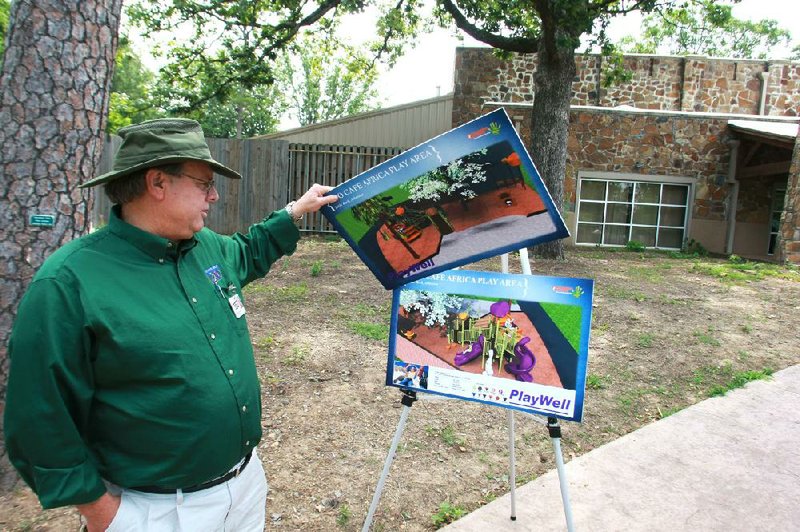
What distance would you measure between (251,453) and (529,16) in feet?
43.6

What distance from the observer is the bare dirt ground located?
2.98m

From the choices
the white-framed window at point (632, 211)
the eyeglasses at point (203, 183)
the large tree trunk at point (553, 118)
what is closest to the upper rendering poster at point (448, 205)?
the eyeglasses at point (203, 183)

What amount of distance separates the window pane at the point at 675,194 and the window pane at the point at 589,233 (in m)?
1.83

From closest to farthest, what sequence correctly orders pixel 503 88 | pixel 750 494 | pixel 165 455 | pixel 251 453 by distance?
pixel 165 455, pixel 251 453, pixel 750 494, pixel 503 88

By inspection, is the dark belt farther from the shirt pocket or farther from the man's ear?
the man's ear

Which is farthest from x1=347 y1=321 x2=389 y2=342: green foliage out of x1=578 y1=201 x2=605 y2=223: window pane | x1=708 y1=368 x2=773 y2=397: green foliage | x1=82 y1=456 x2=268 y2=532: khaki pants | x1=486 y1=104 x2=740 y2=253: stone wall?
x1=578 y1=201 x2=605 y2=223: window pane

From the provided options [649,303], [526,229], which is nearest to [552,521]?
[526,229]

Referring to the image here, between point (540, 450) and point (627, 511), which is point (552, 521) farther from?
point (540, 450)

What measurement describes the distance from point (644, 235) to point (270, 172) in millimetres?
10075

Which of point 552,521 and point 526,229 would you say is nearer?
point 526,229

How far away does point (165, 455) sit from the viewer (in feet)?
5.15

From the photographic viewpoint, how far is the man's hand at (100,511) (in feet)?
4.87

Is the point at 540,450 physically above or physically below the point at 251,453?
below

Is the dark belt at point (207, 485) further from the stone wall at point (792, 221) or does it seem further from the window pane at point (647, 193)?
the window pane at point (647, 193)
